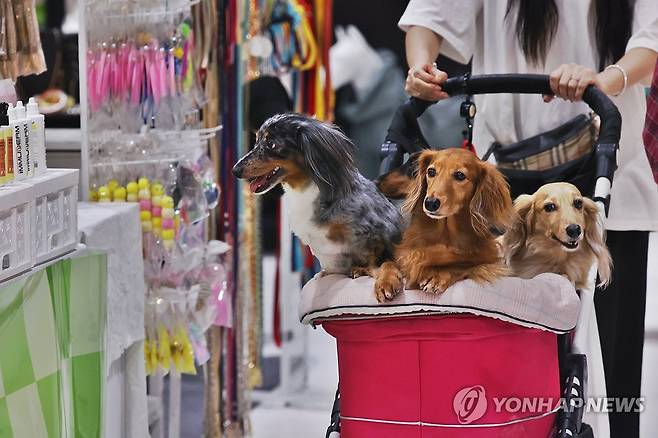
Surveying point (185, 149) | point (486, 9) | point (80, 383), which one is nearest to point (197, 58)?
point (185, 149)

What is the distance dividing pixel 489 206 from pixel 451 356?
0.23m

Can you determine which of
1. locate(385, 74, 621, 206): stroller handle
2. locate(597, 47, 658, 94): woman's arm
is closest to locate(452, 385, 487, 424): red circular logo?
locate(385, 74, 621, 206): stroller handle

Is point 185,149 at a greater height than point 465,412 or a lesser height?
greater

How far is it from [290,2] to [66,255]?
1.88 meters

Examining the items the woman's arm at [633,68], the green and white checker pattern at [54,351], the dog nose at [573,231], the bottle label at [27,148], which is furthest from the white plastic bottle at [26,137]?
the woman's arm at [633,68]

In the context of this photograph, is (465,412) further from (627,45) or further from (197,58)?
(197,58)

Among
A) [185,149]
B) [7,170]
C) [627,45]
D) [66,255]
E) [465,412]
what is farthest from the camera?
[185,149]

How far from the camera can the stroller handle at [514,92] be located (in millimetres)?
1966

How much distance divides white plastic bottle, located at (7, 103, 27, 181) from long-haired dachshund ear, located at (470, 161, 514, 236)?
2.68 ft

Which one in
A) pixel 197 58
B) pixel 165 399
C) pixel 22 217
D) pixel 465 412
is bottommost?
pixel 165 399

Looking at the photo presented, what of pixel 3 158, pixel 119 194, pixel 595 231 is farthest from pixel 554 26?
pixel 3 158

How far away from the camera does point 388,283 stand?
1.58 meters

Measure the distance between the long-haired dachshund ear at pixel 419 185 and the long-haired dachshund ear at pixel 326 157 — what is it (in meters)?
0.09

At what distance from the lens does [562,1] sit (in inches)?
91.9
